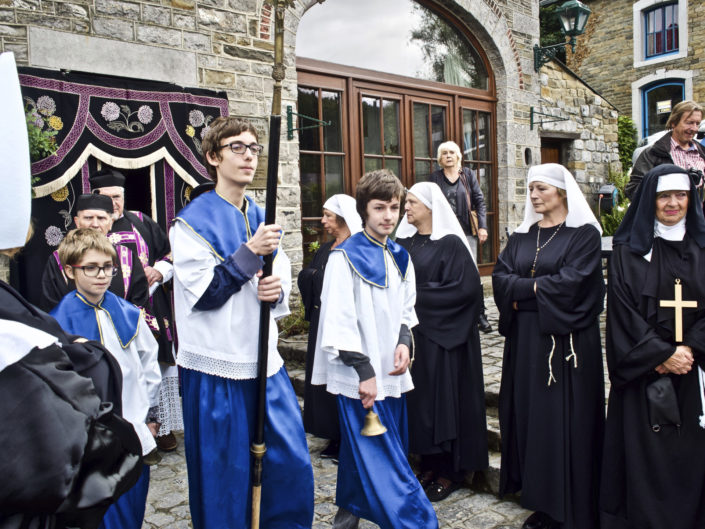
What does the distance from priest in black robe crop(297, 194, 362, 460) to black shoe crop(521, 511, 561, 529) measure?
1483mm

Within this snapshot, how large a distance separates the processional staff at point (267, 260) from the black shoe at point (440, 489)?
1339 millimetres

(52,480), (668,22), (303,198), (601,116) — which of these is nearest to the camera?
(52,480)

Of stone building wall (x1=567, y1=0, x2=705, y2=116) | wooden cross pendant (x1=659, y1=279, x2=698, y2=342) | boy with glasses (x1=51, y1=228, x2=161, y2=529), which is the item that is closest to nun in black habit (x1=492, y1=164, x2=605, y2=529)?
wooden cross pendant (x1=659, y1=279, x2=698, y2=342)

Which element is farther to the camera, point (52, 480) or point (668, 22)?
point (668, 22)

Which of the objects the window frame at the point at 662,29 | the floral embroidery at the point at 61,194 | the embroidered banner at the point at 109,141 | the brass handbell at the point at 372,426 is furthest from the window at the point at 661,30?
the brass handbell at the point at 372,426

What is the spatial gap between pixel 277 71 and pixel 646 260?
2.00m

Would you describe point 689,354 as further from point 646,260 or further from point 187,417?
point 187,417

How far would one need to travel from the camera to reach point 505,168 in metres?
8.87

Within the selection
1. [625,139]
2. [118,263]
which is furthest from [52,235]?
[625,139]

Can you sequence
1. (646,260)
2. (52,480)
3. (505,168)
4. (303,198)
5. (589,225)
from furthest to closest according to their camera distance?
(505,168)
(303,198)
(589,225)
(646,260)
(52,480)

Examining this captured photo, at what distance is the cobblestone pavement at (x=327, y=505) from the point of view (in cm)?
330

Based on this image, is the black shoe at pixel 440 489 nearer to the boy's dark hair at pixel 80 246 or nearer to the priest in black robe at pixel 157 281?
the priest in black robe at pixel 157 281

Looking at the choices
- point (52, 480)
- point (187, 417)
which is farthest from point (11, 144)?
point (187, 417)

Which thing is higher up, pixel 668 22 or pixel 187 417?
pixel 668 22
